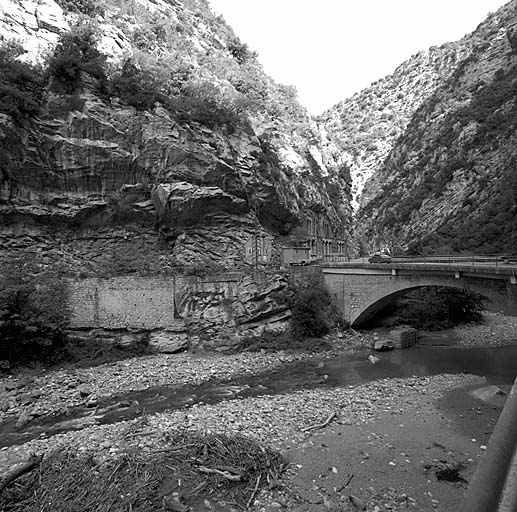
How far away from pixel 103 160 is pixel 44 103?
15.0 ft

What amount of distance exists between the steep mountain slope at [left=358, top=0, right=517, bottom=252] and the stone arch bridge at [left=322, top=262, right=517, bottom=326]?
1255 cm

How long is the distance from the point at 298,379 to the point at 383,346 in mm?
6404

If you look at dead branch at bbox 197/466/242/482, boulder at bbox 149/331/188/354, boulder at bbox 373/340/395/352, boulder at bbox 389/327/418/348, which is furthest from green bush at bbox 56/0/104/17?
dead branch at bbox 197/466/242/482

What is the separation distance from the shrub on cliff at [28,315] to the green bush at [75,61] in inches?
472

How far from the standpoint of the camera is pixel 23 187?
20.3m

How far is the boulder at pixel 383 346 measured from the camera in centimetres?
1861

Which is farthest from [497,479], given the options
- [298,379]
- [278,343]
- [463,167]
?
[463,167]

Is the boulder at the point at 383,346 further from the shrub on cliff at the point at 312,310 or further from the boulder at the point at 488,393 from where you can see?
the boulder at the point at 488,393

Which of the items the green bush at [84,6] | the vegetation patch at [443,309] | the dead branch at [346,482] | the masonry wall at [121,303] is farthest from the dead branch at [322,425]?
the green bush at [84,6]

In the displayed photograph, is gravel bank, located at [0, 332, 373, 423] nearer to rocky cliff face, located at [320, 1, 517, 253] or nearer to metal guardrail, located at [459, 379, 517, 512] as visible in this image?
metal guardrail, located at [459, 379, 517, 512]

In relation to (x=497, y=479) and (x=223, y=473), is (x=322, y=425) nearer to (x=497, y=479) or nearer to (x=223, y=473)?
(x=223, y=473)

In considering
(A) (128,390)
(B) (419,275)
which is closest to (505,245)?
(B) (419,275)

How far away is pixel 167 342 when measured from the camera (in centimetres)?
1873

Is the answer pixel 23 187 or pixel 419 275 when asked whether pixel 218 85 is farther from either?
pixel 419 275
